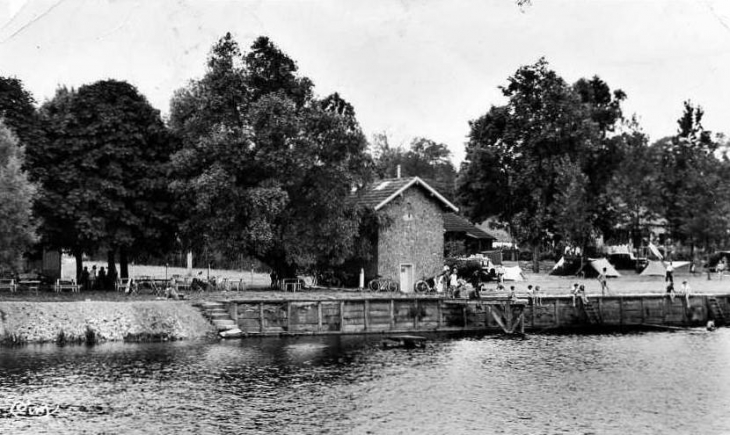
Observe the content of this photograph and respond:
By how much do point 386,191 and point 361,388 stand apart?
115 feet

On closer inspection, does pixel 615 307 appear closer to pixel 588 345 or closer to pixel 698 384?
pixel 588 345

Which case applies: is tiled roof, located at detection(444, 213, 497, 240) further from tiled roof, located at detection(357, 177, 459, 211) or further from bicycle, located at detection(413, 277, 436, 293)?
bicycle, located at detection(413, 277, 436, 293)

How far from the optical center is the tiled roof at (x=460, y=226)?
95500 millimetres

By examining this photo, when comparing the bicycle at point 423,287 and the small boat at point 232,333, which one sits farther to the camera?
the bicycle at point 423,287

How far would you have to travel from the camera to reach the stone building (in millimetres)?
68625

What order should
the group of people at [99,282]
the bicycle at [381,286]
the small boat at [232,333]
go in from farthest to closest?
the bicycle at [381,286], the group of people at [99,282], the small boat at [232,333]

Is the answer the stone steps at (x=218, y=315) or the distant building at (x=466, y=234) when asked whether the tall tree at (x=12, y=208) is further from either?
the distant building at (x=466, y=234)

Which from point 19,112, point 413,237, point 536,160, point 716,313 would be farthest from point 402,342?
point 536,160

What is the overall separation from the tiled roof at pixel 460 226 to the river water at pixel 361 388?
4559cm

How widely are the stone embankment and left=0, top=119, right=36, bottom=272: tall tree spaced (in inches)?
144

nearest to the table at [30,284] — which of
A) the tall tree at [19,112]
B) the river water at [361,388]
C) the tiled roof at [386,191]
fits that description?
the tall tree at [19,112]

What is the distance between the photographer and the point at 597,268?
8562 centimetres

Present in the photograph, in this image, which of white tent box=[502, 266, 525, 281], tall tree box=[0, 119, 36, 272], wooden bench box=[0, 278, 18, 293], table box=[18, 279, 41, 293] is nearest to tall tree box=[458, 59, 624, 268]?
white tent box=[502, 266, 525, 281]

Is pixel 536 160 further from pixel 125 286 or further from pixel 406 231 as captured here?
pixel 125 286
